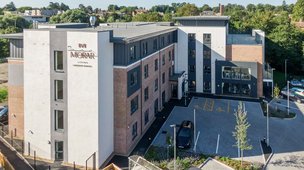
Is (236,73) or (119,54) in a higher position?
(119,54)

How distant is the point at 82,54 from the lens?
2422 centimetres

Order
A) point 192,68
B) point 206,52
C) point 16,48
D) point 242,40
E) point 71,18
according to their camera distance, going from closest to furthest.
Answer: point 16,48
point 206,52
point 192,68
point 242,40
point 71,18

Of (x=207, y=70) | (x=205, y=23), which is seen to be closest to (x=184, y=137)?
(x=207, y=70)

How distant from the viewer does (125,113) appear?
1080 inches

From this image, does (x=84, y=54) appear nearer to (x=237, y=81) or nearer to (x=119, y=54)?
(x=119, y=54)

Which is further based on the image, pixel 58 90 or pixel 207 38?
pixel 207 38

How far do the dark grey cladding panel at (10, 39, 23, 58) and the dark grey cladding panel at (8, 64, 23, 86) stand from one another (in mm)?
957

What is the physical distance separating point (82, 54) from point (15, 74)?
923 cm

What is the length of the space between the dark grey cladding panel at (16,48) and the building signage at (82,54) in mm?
6616

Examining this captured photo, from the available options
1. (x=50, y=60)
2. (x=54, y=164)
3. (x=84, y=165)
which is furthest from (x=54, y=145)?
(x=50, y=60)

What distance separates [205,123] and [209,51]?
16664 mm

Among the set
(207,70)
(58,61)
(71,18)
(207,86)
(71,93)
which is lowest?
(207,86)

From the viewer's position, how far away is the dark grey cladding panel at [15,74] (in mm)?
28692

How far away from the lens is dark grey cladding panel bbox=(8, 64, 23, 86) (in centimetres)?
2869
